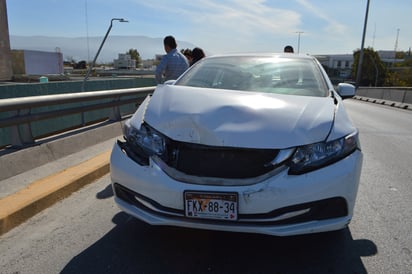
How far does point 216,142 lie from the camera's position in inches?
98.7

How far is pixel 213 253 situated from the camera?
281cm

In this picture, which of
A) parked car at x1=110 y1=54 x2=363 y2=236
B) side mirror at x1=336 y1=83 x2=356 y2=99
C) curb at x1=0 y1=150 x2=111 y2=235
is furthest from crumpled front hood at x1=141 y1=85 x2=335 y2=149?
curb at x1=0 y1=150 x2=111 y2=235

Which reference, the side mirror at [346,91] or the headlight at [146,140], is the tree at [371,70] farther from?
the headlight at [146,140]

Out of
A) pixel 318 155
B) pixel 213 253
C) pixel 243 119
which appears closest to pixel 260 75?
pixel 243 119

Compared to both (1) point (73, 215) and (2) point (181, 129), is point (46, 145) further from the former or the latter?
(2) point (181, 129)

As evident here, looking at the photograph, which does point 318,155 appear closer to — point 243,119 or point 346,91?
point 243,119

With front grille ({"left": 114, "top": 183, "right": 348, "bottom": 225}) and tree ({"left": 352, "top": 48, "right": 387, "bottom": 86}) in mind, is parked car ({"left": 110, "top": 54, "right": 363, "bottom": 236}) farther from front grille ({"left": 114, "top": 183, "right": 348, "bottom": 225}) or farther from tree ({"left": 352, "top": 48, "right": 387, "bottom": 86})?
tree ({"left": 352, "top": 48, "right": 387, "bottom": 86})

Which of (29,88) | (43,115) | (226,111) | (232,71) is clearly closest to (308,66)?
(232,71)

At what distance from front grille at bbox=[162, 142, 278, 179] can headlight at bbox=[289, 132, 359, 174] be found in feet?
0.51

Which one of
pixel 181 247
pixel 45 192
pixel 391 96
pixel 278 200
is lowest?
pixel 391 96

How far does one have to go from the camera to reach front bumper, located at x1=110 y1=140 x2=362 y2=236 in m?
2.38

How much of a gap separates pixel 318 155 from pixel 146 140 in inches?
50.3

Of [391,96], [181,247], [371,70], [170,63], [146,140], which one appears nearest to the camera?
[146,140]

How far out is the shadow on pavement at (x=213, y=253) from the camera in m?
2.61
